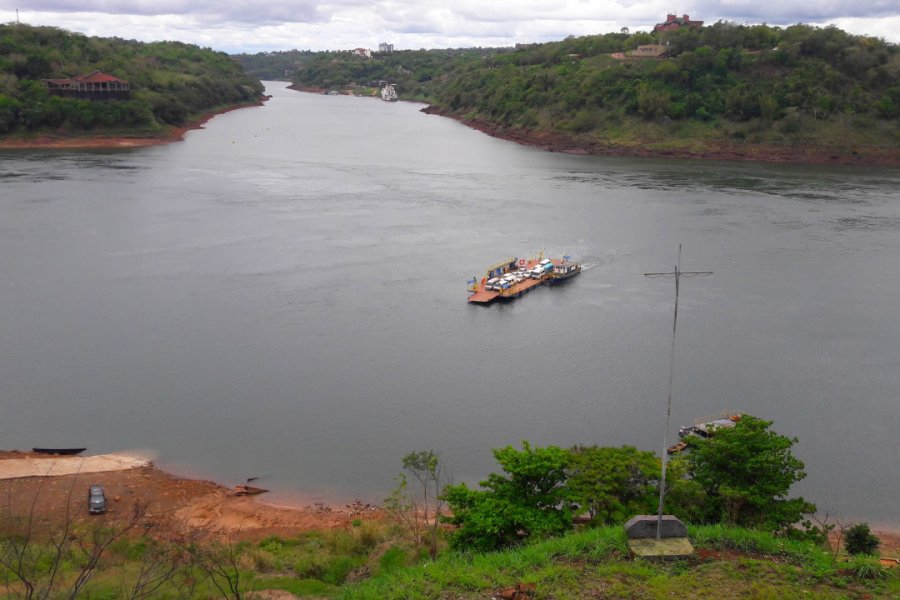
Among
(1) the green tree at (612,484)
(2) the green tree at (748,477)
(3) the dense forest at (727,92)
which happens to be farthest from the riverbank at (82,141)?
(2) the green tree at (748,477)

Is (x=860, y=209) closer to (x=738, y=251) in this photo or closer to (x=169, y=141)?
(x=738, y=251)

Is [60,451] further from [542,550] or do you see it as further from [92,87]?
[92,87]

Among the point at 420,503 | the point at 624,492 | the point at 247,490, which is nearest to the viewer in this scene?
the point at 624,492

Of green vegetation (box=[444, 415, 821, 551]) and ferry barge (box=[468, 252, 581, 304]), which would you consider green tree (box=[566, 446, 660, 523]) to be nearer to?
green vegetation (box=[444, 415, 821, 551])

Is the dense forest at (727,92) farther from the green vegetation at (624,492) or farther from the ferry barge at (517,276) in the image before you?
the green vegetation at (624,492)

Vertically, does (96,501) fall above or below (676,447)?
below

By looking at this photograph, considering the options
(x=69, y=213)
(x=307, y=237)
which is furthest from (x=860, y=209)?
(x=69, y=213)

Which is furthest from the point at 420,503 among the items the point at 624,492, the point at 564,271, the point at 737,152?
the point at 737,152

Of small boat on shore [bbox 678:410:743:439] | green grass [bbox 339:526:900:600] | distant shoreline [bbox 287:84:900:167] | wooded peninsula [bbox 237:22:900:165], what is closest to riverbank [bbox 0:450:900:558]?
small boat on shore [bbox 678:410:743:439]
